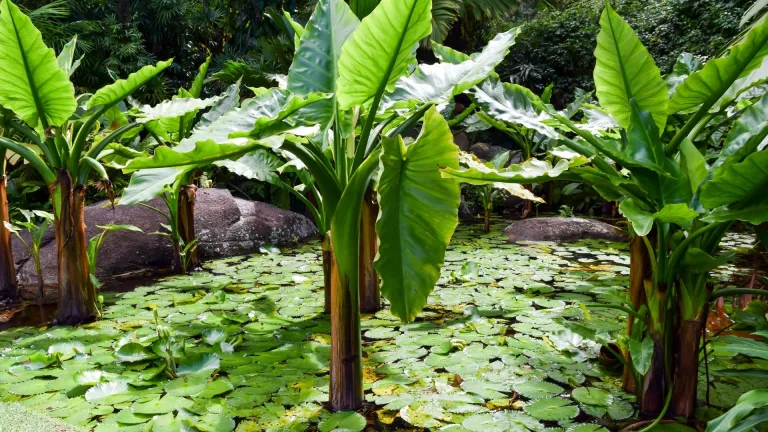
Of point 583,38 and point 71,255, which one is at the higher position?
point 583,38

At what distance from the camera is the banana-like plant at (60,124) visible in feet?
6.12

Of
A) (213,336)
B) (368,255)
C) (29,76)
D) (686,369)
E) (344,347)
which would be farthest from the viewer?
(368,255)

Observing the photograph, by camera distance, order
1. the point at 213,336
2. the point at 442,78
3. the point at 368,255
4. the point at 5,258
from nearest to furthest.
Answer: the point at 442,78 → the point at 213,336 → the point at 368,255 → the point at 5,258

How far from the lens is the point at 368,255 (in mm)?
2479

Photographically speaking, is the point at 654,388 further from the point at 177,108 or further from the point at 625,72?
the point at 177,108

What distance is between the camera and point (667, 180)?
131 cm

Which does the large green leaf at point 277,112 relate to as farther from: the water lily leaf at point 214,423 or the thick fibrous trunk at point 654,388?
the thick fibrous trunk at point 654,388

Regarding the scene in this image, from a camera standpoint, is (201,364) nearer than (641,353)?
No

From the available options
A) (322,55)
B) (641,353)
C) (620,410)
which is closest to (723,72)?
(641,353)

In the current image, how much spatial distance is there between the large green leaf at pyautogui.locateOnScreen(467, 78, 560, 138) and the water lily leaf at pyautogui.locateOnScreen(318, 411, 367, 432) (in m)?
0.93

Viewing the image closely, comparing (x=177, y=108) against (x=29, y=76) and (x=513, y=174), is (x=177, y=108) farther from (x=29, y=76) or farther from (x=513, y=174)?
(x=513, y=174)

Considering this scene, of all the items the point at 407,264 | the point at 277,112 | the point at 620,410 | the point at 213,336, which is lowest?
the point at 620,410

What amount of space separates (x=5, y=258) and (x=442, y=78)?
7.60 ft

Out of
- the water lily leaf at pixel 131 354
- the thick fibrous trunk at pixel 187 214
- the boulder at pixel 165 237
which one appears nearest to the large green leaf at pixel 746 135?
the water lily leaf at pixel 131 354
